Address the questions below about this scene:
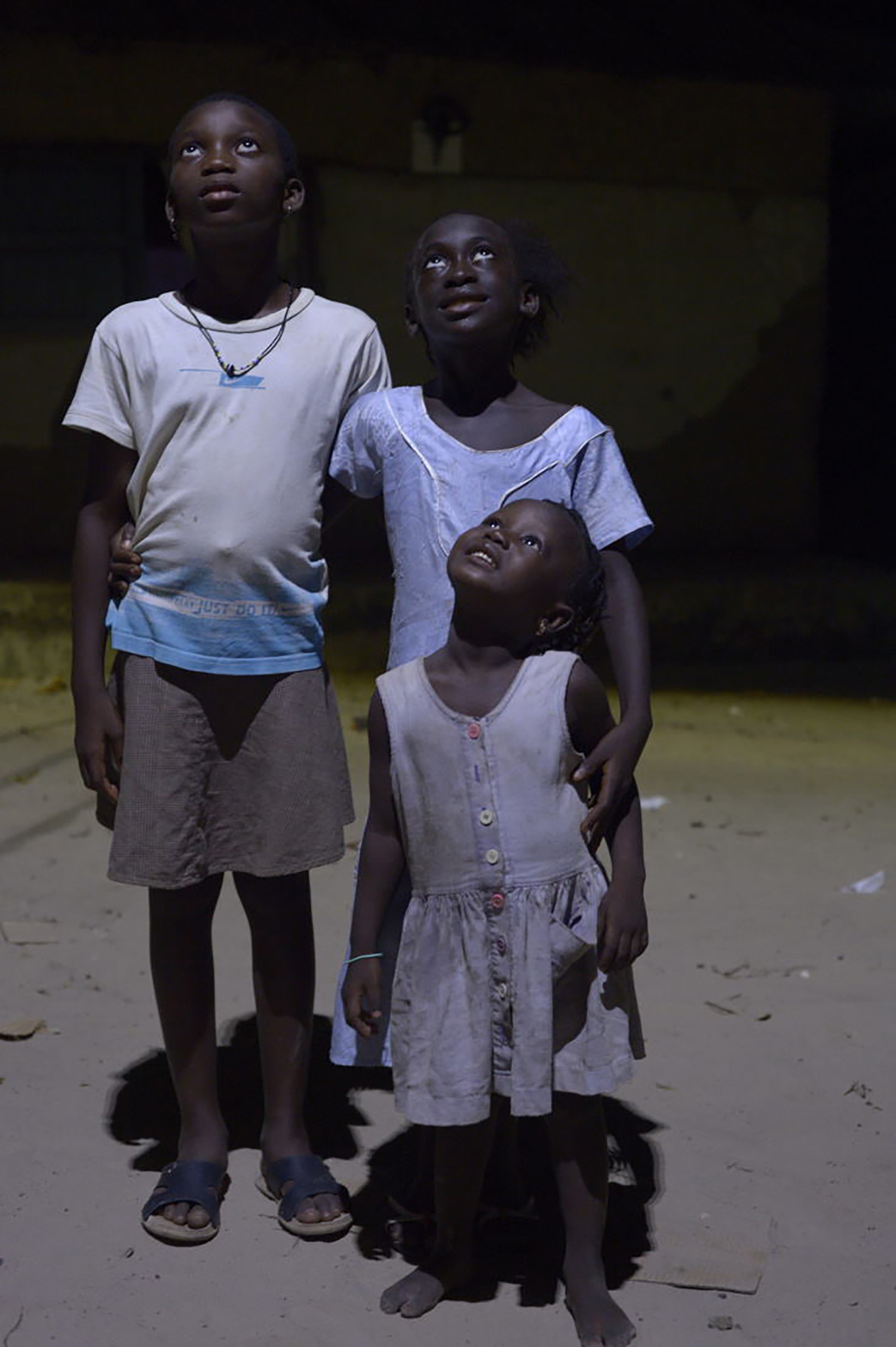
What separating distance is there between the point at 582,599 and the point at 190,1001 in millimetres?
1020

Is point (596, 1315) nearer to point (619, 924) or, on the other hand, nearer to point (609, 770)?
point (619, 924)

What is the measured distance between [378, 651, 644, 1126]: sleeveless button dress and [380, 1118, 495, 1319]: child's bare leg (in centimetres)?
12

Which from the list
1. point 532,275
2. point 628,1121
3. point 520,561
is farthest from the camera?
point 628,1121

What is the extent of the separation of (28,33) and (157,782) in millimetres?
5890

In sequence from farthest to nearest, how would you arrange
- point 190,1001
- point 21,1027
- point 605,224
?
point 605,224 < point 21,1027 < point 190,1001

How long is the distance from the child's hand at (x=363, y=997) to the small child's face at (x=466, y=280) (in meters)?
0.97

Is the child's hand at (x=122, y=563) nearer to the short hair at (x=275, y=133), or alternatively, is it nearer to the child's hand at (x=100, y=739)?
the child's hand at (x=100, y=739)

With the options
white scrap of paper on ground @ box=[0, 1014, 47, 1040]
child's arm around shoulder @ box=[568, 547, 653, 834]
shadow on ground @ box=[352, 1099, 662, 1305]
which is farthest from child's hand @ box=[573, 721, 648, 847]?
white scrap of paper on ground @ box=[0, 1014, 47, 1040]

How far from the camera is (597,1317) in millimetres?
2305

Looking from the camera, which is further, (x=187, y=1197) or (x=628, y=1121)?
(x=628, y=1121)

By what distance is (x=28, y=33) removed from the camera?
7301 millimetres

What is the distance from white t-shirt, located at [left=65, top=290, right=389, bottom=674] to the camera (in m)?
2.51

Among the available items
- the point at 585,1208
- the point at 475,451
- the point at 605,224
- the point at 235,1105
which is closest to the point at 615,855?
the point at 585,1208

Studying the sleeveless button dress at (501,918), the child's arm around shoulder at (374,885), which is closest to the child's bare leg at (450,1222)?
the sleeveless button dress at (501,918)
